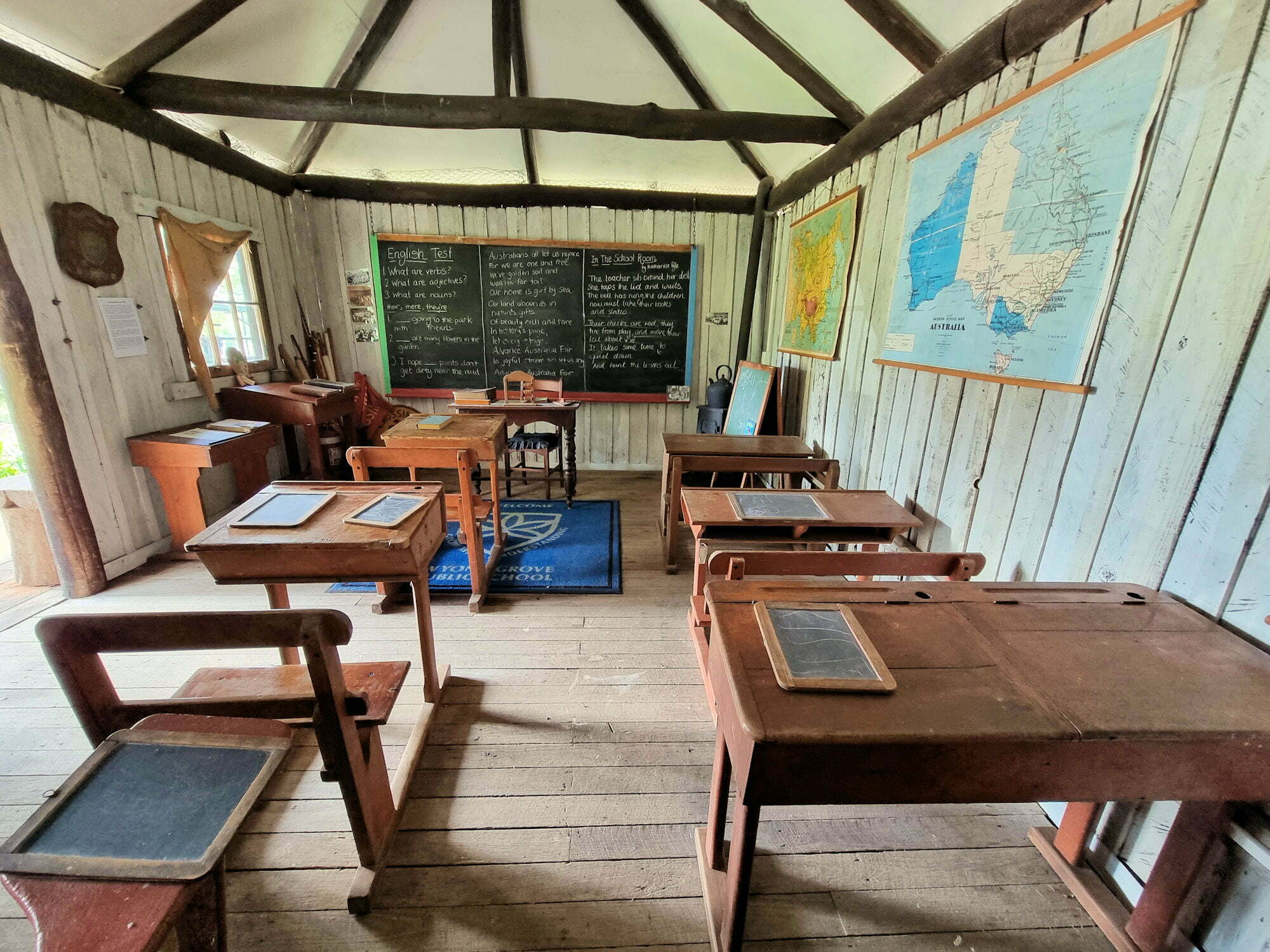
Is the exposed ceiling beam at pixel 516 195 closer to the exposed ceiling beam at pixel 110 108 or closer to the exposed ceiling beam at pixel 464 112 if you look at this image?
the exposed ceiling beam at pixel 110 108

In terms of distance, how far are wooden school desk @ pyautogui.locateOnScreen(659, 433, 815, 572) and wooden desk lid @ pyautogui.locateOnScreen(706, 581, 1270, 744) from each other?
60.3 inches

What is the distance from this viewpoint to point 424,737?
1.71m

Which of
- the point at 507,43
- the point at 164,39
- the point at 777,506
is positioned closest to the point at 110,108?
the point at 164,39

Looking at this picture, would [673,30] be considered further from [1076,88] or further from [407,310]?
[407,310]

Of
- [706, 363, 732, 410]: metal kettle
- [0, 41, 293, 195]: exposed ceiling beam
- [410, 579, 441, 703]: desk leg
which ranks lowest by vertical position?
[410, 579, 441, 703]: desk leg

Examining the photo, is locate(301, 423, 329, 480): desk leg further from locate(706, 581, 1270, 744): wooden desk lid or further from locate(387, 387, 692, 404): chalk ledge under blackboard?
locate(706, 581, 1270, 744): wooden desk lid

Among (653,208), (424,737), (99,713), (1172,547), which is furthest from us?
(653,208)

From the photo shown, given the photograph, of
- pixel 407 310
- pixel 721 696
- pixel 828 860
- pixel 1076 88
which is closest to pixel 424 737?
pixel 721 696

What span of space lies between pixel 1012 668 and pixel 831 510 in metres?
1.07

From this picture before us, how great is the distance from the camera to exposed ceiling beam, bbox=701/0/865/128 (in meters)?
2.40

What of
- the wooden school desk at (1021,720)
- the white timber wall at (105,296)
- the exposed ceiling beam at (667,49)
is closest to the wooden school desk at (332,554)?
the wooden school desk at (1021,720)

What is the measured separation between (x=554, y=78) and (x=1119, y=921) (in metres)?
4.52

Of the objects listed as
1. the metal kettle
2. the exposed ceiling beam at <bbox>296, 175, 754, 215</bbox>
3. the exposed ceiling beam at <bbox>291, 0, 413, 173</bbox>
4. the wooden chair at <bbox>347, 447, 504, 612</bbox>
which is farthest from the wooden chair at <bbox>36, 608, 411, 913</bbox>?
the exposed ceiling beam at <bbox>296, 175, 754, 215</bbox>

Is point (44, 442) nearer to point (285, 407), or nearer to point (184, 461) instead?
point (184, 461)
